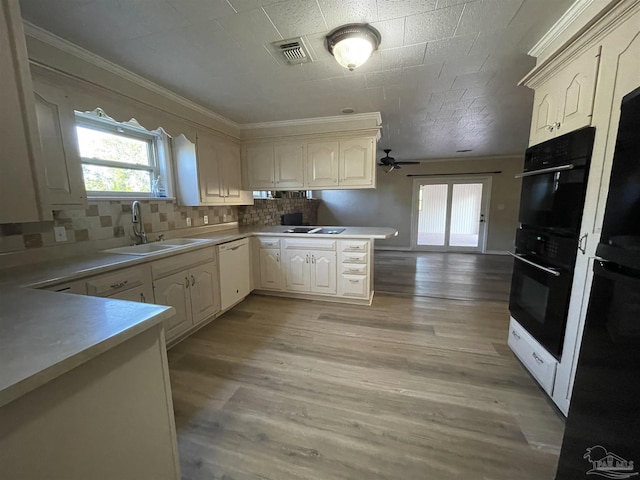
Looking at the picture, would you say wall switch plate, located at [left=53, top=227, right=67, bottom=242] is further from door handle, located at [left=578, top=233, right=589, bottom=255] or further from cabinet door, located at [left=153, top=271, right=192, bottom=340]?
door handle, located at [left=578, top=233, right=589, bottom=255]

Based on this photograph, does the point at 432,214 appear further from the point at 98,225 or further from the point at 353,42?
the point at 98,225

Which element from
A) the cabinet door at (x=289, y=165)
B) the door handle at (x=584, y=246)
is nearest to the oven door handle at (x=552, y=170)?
the door handle at (x=584, y=246)

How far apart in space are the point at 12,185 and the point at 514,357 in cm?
335

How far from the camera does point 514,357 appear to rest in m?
2.17

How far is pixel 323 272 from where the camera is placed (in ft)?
10.9

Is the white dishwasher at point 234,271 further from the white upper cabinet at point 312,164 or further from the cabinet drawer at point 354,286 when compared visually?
the cabinet drawer at point 354,286

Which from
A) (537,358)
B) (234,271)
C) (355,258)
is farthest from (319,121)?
(537,358)

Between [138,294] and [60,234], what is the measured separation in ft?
2.29

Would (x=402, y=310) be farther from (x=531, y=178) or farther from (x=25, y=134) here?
(x=25, y=134)

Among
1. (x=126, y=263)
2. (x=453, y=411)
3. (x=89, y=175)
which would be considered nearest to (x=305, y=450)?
(x=453, y=411)

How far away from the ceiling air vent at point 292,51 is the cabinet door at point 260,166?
1.72m

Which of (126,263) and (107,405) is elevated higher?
(126,263)

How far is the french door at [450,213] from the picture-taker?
20.7ft

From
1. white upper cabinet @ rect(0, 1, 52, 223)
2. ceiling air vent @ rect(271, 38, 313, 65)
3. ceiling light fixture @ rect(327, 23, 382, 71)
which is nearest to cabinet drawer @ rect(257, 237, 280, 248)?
ceiling air vent @ rect(271, 38, 313, 65)
